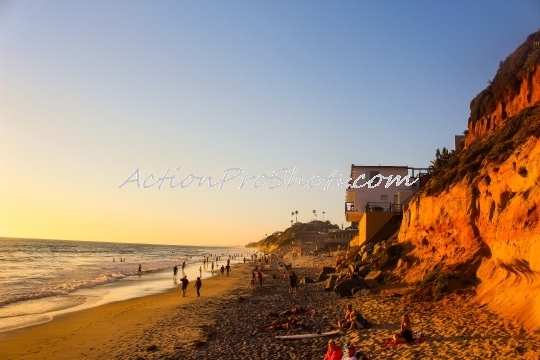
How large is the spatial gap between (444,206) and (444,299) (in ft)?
19.7

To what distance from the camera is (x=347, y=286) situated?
21359mm

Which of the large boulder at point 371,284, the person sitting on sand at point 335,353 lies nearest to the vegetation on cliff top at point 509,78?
the large boulder at point 371,284

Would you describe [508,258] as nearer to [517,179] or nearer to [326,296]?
[517,179]

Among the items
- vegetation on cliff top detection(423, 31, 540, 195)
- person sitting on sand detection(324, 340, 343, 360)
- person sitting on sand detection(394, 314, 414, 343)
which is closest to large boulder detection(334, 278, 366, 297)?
vegetation on cliff top detection(423, 31, 540, 195)

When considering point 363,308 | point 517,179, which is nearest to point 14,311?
point 363,308

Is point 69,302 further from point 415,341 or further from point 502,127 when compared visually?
point 502,127

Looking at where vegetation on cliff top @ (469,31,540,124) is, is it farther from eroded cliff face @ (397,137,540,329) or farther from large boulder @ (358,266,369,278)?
large boulder @ (358,266,369,278)

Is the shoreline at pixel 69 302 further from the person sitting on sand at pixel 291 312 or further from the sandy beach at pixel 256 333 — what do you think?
the person sitting on sand at pixel 291 312

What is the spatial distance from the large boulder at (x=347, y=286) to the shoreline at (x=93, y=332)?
8.15 m

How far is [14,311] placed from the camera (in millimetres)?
21812

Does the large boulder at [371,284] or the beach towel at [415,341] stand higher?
the large boulder at [371,284]

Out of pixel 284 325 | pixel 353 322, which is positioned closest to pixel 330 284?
pixel 284 325

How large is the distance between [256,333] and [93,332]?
704 cm

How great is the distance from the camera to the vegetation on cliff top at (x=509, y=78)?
2312 centimetres
